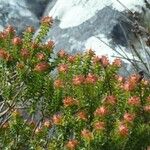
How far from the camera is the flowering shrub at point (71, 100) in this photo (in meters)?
4.36

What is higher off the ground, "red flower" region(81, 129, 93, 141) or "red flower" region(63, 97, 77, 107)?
"red flower" region(63, 97, 77, 107)

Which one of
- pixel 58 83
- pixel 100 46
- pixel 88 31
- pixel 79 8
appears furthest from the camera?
pixel 79 8

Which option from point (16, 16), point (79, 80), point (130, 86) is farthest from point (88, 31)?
point (130, 86)

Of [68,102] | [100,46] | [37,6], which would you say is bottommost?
[68,102]

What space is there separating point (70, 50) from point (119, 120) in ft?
9.97

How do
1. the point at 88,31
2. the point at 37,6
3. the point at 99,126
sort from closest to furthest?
the point at 99,126 → the point at 88,31 → the point at 37,6

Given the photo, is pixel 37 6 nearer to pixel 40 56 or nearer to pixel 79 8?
pixel 79 8

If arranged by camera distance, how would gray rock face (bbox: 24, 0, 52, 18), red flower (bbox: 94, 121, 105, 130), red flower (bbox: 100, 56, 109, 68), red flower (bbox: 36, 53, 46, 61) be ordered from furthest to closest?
gray rock face (bbox: 24, 0, 52, 18) < red flower (bbox: 36, 53, 46, 61) < red flower (bbox: 100, 56, 109, 68) < red flower (bbox: 94, 121, 105, 130)

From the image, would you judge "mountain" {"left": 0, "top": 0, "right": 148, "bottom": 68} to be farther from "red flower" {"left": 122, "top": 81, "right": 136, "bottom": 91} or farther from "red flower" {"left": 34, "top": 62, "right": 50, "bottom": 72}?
"red flower" {"left": 122, "top": 81, "right": 136, "bottom": 91}

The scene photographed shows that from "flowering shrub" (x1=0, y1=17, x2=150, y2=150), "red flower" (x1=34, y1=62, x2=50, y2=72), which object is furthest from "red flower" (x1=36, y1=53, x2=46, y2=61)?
"red flower" (x1=34, y1=62, x2=50, y2=72)

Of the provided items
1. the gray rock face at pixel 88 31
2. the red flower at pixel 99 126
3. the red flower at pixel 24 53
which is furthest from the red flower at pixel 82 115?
the gray rock face at pixel 88 31

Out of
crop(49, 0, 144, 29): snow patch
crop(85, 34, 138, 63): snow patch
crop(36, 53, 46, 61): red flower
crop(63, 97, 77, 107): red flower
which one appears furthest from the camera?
crop(49, 0, 144, 29): snow patch

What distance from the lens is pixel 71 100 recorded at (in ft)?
15.0

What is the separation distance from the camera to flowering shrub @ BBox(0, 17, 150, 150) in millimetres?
4363
